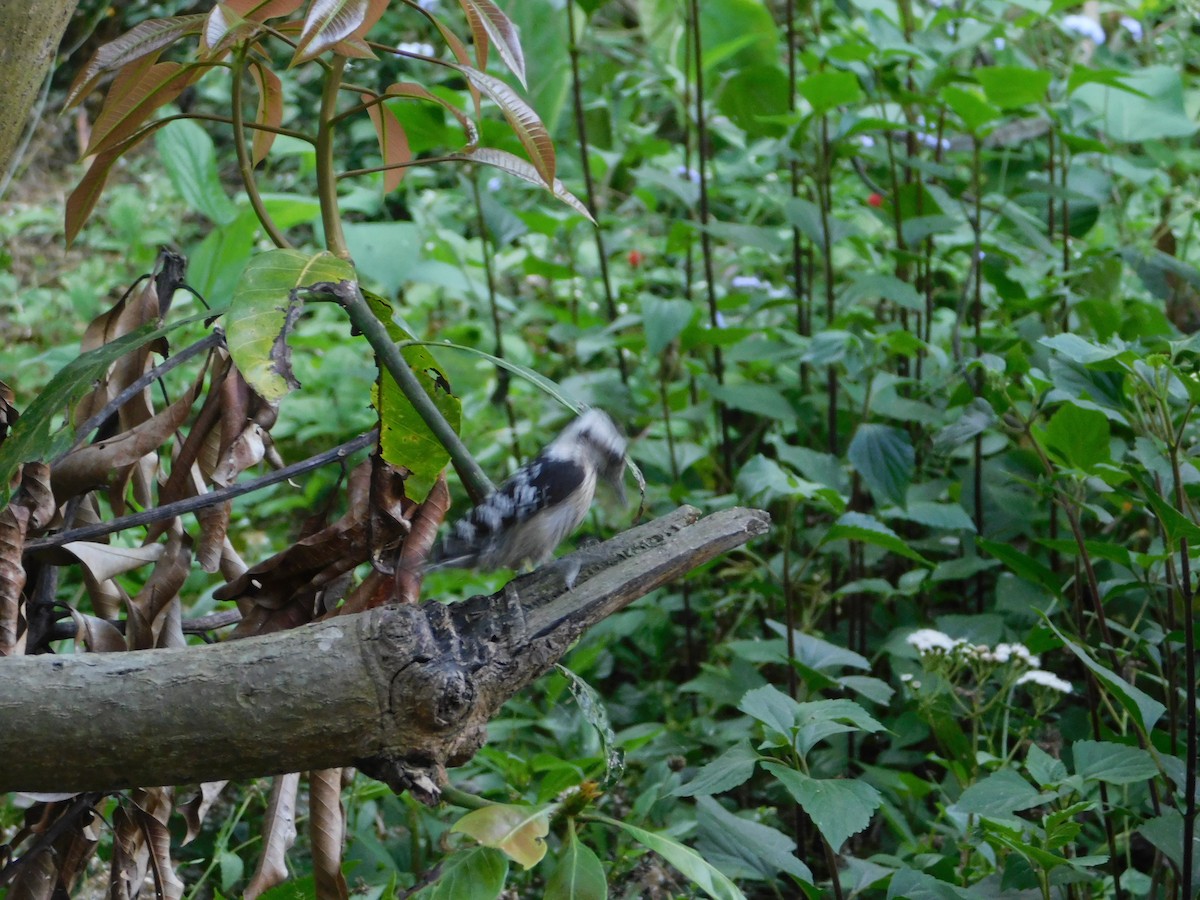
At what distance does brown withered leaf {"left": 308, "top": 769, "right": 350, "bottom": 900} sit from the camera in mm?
1642

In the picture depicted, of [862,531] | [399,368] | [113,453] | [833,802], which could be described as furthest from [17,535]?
[862,531]

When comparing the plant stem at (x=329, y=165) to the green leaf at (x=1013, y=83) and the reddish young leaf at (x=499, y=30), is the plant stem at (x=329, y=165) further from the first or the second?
the green leaf at (x=1013, y=83)

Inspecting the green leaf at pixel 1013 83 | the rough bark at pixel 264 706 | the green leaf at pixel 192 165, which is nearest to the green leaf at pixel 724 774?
the rough bark at pixel 264 706

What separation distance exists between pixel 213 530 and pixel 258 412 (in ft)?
0.66

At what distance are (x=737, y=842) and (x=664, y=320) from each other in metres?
1.37

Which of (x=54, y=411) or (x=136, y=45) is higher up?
(x=136, y=45)

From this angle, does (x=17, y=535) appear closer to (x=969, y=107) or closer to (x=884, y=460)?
(x=884, y=460)

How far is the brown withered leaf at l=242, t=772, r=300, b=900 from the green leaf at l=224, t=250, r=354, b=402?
0.65m

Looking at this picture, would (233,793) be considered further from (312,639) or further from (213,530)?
(312,639)

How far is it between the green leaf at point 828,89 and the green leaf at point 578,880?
6.53 ft

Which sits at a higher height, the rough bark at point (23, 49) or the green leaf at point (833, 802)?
the rough bark at point (23, 49)

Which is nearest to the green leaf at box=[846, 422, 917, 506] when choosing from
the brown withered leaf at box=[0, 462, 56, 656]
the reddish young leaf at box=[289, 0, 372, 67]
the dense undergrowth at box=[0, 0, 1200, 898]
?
the dense undergrowth at box=[0, 0, 1200, 898]

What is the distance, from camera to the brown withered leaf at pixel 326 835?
1.64 meters

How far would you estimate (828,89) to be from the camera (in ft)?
9.11
